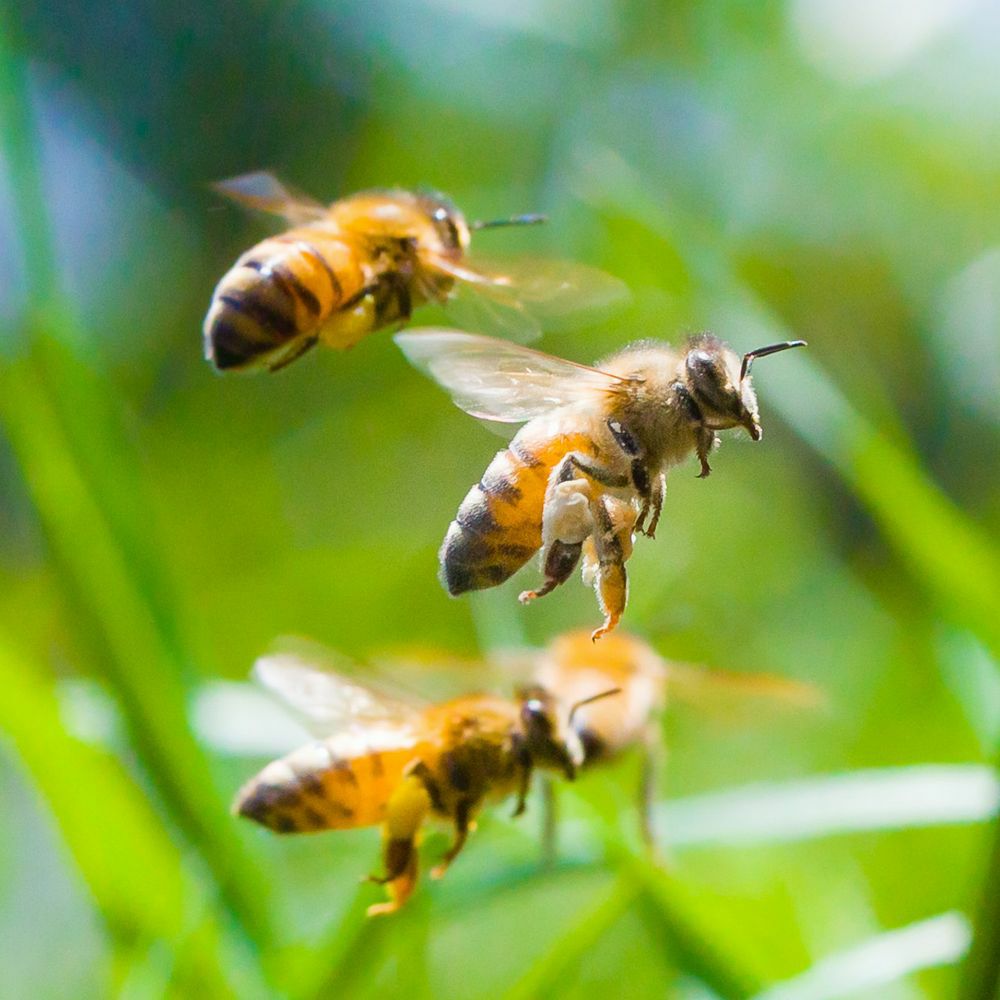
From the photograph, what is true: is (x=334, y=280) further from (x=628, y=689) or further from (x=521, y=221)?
(x=628, y=689)

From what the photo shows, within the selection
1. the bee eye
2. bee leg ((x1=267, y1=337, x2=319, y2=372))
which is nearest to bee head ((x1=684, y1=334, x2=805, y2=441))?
the bee eye

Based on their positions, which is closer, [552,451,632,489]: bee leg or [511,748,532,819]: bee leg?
[552,451,632,489]: bee leg

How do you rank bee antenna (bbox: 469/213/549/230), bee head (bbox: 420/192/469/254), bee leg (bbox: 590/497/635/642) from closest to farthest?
bee leg (bbox: 590/497/635/642), bee antenna (bbox: 469/213/549/230), bee head (bbox: 420/192/469/254)

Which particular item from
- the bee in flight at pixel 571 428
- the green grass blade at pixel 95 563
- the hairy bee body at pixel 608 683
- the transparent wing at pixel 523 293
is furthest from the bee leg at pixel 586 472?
the green grass blade at pixel 95 563

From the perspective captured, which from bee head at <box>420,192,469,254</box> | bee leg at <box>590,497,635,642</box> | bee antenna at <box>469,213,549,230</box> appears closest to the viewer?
bee leg at <box>590,497,635,642</box>

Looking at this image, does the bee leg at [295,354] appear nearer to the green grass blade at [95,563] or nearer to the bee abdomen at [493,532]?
the bee abdomen at [493,532]

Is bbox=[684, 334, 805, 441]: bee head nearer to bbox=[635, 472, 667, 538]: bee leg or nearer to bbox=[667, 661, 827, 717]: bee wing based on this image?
bbox=[635, 472, 667, 538]: bee leg

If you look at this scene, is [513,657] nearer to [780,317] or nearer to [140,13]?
[780,317]
